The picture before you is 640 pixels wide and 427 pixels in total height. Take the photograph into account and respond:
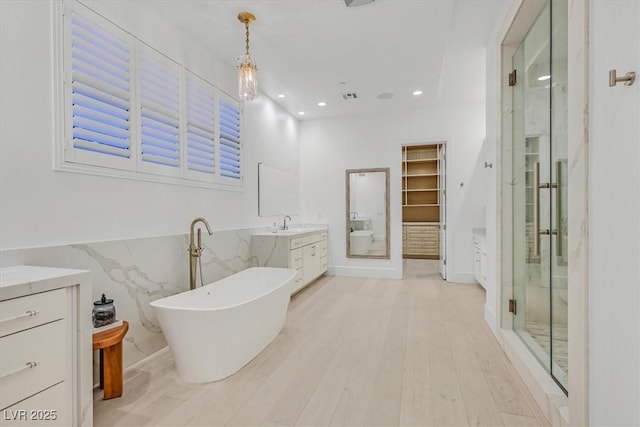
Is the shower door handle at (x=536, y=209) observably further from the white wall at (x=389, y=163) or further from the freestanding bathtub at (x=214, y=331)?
the white wall at (x=389, y=163)

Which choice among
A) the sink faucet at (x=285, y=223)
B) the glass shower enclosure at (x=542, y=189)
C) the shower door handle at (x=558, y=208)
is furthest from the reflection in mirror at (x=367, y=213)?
the shower door handle at (x=558, y=208)

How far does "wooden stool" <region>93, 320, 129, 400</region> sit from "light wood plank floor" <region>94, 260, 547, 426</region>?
7 centimetres

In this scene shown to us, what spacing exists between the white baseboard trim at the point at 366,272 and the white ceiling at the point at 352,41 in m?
2.86

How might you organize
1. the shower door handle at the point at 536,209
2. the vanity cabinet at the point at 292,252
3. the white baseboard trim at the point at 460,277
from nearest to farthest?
the shower door handle at the point at 536,209 < the vanity cabinet at the point at 292,252 < the white baseboard trim at the point at 460,277

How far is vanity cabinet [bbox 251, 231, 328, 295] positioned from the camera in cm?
390

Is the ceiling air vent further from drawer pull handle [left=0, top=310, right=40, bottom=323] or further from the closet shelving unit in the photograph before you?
the closet shelving unit

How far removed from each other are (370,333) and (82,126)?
2815 mm

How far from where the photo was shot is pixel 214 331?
79.8 inches

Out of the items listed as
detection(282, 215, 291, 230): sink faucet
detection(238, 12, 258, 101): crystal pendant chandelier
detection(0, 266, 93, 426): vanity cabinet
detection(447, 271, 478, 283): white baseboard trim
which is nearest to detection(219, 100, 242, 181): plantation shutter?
detection(238, 12, 258, 101): crystal pendant chandelier

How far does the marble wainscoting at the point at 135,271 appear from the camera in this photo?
1.93m

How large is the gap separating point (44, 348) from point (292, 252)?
2.82 m

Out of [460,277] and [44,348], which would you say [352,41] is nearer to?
[44,348]
